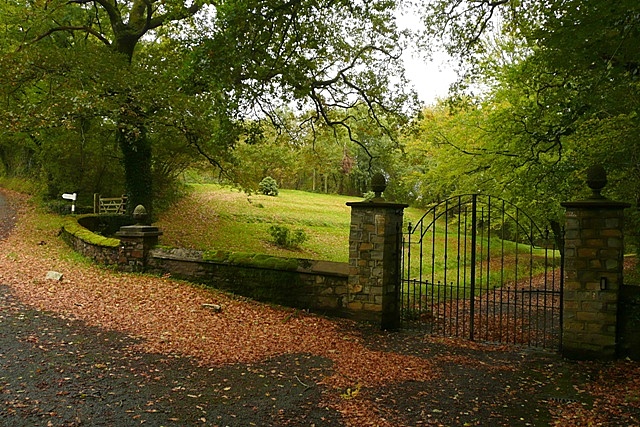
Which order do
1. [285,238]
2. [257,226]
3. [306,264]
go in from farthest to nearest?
1. [257,226]
2. [285,238]
3. [306,264]

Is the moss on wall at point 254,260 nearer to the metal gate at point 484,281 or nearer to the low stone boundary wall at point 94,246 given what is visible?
the metal gate at point 484,281

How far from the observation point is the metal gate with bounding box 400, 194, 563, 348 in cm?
757

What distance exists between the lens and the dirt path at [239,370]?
4277 millimetres

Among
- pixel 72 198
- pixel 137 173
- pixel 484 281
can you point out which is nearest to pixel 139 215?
pixel 137 173

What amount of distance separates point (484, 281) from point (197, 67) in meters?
11.6

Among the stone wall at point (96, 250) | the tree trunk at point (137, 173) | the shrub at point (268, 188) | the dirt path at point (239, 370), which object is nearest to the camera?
the dirt path at point (239, 370)

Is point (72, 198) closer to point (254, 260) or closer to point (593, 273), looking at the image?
point (254, 260)

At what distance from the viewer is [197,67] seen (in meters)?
8.13

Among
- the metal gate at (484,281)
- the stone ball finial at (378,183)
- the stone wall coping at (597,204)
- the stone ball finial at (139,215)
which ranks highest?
the stone ball finial at (378,183)

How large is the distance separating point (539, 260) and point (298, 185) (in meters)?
34.4

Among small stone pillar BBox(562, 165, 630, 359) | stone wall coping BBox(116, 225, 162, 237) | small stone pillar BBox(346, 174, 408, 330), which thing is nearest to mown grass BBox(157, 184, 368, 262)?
stone wall coping BBox(116, 225, 162, 237)

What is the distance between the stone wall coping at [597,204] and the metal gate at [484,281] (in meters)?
0.58

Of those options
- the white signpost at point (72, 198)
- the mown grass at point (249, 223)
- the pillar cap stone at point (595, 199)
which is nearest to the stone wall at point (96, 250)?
the mown grass at point (249, 223)

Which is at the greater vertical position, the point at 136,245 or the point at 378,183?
the point at 378,183
